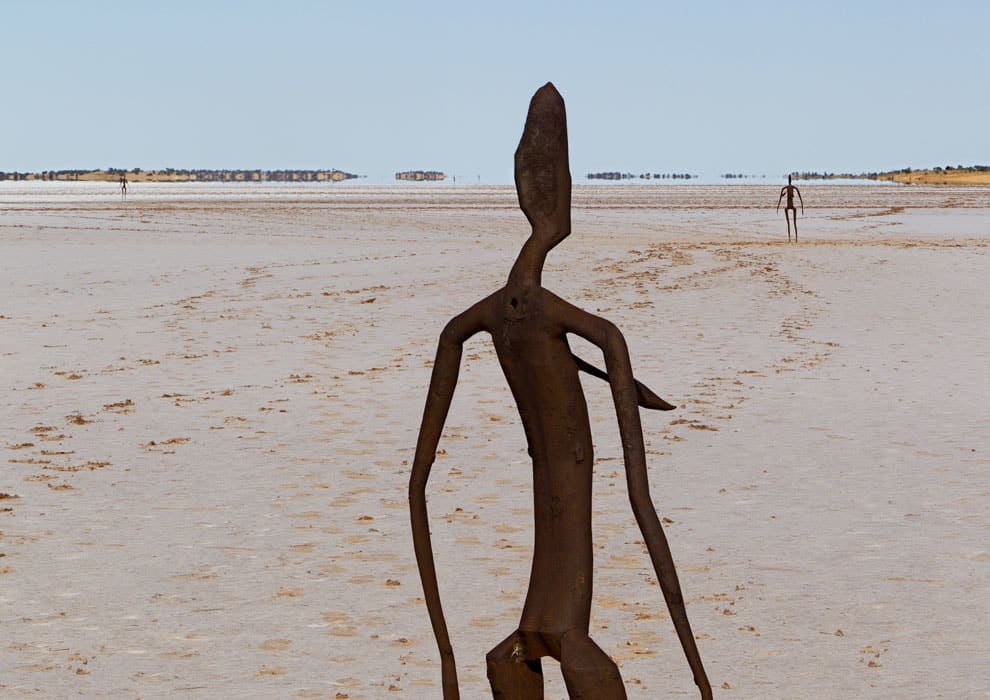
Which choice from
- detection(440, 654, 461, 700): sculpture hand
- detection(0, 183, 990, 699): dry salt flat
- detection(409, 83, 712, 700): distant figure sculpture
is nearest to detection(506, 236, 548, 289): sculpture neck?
detection(409, 83, 712, 700): distant figure sculpture

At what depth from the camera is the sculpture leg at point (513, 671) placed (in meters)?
3.44

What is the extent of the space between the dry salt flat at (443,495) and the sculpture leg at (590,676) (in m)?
2.92

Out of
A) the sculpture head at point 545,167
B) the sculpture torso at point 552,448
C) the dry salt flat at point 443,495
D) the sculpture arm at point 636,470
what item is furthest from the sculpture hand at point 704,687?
the dry salt flat at point 443,495

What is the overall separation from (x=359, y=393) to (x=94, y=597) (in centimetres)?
692

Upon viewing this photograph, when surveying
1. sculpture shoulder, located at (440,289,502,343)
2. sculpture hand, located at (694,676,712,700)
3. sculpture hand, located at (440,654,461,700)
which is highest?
sculpture shoulder, located at (440,289,502,343)

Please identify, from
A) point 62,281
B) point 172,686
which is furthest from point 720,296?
point 172,686

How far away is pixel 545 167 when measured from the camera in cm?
334

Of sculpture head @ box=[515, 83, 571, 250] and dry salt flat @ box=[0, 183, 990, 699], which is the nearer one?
sculpture head @ box=[515, 83, 571, 250]

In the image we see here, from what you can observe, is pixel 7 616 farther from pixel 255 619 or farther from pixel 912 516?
pixel 912 516

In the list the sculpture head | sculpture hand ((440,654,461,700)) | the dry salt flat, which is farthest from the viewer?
the dry salt flat

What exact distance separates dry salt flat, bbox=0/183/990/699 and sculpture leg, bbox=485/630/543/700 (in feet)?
9.03

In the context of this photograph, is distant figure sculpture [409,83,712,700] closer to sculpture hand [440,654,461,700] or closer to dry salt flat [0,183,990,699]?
sculpture hand [440,654,461,700]

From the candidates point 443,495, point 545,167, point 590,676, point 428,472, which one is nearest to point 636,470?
point 590,676

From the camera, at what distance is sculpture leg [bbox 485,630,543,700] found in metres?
3.44
